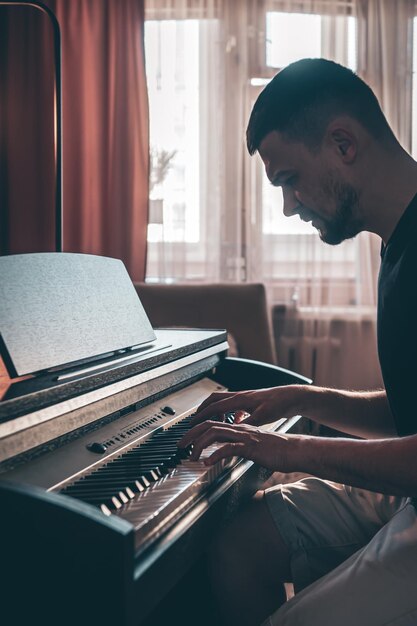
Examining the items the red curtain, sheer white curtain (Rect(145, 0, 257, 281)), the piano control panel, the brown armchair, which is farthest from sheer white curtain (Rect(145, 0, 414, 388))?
the piano control panel

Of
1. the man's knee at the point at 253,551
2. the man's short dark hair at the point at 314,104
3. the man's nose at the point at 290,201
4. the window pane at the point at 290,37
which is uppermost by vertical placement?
the window pane at the point at 290,37

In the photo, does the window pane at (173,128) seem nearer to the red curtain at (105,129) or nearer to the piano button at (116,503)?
the red curtain at (105,129)

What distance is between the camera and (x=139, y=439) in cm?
126

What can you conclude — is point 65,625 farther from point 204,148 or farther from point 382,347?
point 204,148

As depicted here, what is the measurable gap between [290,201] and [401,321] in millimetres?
389

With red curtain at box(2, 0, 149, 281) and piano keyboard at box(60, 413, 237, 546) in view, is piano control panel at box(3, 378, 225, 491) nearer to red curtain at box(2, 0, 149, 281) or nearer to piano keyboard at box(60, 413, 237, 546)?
piano keyboard at box(60, 413, 237, 546)

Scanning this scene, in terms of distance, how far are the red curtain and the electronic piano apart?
6.61ft

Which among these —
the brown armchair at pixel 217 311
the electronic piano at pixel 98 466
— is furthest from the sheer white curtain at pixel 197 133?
the electronic piano at pixel 98 466

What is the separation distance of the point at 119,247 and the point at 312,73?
7.58ft

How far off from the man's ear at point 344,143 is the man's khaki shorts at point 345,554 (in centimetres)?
71

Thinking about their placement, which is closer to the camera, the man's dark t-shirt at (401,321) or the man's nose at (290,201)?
the man's dark t-shirt at (401,321)

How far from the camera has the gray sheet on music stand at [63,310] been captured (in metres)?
1.13

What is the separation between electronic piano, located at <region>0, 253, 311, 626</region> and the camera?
801mm

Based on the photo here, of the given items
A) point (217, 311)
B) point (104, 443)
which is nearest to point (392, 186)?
point (104, 443)
